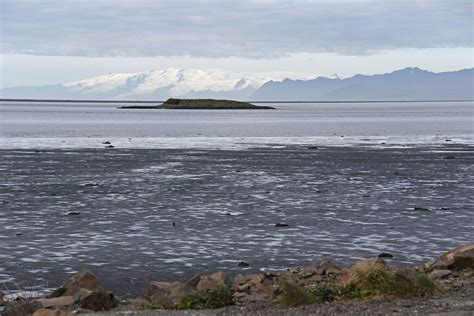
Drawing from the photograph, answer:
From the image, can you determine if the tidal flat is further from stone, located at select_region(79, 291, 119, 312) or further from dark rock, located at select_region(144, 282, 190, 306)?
stone, located at select_region(79, 291, 119, 312)

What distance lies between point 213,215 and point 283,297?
42.9 ft

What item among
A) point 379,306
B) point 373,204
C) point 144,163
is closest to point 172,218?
point 373,204

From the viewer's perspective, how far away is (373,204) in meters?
28.9

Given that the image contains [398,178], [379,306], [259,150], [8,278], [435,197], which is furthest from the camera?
[259,150]

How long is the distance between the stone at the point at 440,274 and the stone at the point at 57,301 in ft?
21.7

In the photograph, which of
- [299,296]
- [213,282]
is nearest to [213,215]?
[213,282]

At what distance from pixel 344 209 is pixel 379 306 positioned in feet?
49.2

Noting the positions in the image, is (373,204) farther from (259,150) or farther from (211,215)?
(259,150)

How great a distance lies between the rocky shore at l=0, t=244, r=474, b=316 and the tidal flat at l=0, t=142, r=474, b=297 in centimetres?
172

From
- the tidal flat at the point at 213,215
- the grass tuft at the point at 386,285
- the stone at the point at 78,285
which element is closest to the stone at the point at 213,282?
the tidal flat at the point at 213,215

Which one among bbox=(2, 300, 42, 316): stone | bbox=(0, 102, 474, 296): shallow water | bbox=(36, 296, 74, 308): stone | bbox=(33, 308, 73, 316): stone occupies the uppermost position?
bbox=(33, 308, 73, 316): stone

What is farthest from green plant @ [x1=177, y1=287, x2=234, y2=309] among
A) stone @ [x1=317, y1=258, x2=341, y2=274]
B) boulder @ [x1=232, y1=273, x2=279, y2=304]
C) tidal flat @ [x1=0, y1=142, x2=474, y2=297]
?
stone @ [x1=317, y1=258, x2=341, y2=274]

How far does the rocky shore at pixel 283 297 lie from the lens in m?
12.8

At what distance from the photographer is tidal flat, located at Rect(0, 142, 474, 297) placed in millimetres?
19484
